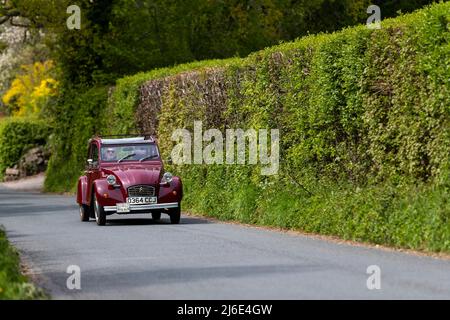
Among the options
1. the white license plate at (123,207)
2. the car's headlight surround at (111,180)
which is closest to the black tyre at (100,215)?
the white license plate at (123,207)

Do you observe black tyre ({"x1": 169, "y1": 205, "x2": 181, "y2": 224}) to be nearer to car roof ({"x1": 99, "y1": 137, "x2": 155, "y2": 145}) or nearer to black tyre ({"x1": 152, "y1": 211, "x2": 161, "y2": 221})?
black tyre ({"x1": 152, "y1": 211, "x2": 161, "y2": 221})

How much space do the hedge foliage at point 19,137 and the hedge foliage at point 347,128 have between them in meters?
28.3

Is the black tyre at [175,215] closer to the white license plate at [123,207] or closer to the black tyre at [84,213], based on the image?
the white license plate at [123,207]

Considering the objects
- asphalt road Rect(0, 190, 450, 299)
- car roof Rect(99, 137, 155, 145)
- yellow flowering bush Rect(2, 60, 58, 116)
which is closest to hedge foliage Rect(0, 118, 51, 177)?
yellow flowering bush Rect(2, 60, 58, 116)

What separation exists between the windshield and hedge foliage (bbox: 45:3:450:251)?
1742 millimetres

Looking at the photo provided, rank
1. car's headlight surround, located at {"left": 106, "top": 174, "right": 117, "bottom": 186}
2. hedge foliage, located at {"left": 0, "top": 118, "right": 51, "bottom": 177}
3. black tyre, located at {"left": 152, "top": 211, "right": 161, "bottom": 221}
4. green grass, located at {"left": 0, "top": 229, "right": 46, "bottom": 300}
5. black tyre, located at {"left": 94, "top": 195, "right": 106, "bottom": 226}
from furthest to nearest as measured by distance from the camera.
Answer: hedge foliage, located at {"left": 0, "top": 118, "right": 51, "bottom": 177} → black tyre, located at {"left": 152, "top": 211, "right": 161, "bottom": 221} → car's headlight surround, located at {"left": 106, "top": 174, "right": 117, "bottom": 186} → black tyre, located at {"left": 94, "top": 195, "right": 106, "bottom": 226} → green grass, located at {"left": 0, "top": 229, "right": 46, "bottom": 300}

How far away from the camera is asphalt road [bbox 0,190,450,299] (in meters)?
11.7

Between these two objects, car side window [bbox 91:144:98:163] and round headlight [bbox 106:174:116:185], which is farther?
car side window [bbox 91:144:98:163]

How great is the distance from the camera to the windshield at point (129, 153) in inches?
985

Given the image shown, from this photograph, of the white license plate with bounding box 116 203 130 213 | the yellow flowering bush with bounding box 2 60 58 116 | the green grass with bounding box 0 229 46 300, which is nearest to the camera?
the green grass with bounding box 0 229 46 300

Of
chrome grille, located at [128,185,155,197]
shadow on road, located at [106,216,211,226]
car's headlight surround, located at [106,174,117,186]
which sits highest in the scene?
car's headlight surround, located at [106,174,117,186]

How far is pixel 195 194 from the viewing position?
1086 inches

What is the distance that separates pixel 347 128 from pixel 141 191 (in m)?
5.62

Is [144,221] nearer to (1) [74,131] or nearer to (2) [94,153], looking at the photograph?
(2) [94,153]
